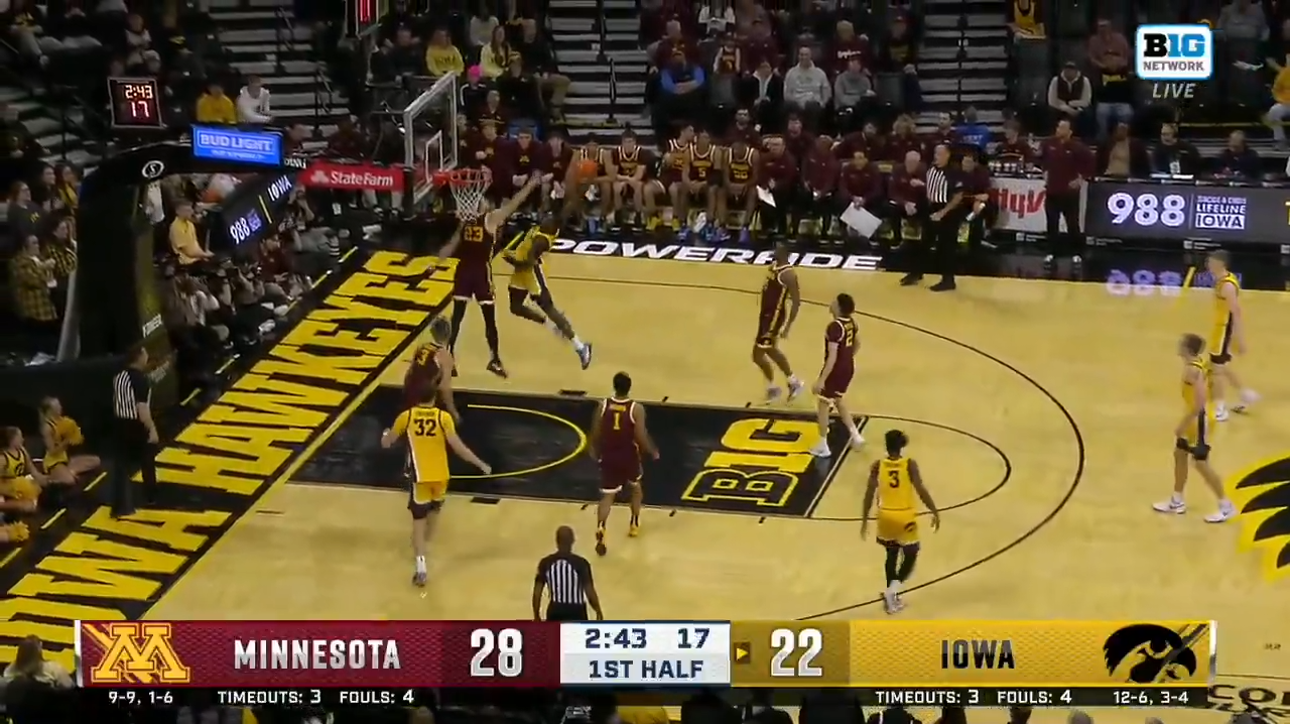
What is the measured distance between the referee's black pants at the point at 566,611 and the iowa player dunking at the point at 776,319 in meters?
5.74

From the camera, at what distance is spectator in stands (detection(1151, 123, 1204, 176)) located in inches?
1109

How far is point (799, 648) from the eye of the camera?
49.0ft

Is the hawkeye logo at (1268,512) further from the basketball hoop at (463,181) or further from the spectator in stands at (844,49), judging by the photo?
the spectator in stands at (844,49)

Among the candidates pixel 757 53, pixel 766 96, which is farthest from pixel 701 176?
pixel 757 53

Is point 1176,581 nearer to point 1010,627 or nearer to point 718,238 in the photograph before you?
point 1010,627

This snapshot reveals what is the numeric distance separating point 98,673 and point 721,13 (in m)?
19.5

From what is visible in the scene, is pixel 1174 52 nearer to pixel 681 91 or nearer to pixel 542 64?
pixel 681 91

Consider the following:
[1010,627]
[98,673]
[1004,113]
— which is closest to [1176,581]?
[1010,627]

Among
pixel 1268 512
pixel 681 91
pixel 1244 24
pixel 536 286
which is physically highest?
pixel 1244 24

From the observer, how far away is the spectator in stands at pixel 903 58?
30562 millimetres

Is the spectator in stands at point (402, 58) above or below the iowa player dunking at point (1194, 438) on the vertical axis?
above

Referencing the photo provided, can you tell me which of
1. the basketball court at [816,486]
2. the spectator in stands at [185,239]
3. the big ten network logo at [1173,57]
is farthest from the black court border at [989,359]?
the big ten network logo at [1173,57]

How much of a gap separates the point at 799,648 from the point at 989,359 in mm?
9068

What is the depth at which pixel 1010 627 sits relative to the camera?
14.8m
